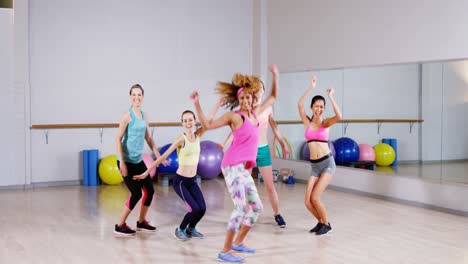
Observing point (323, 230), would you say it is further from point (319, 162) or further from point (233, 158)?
point (233, 158)

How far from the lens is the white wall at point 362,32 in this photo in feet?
24.0

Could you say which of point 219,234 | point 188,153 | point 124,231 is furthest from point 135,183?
point 219,234

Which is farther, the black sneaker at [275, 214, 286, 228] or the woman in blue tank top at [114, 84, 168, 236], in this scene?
the black sneaker at [275, 214, 286, 228]

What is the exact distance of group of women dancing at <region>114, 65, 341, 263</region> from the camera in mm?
4805

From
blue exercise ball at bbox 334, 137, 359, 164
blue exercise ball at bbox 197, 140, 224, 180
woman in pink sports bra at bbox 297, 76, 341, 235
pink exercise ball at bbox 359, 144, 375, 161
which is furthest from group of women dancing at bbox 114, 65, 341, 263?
blue exercise ball at bbox 197, 140, 224, 180

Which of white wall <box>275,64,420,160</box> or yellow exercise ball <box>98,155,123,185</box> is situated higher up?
white wall <box>275,64,420,160</box>

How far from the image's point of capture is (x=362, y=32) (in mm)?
8594

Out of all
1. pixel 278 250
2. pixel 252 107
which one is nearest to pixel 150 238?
pixel 278 250

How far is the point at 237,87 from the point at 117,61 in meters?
5.41

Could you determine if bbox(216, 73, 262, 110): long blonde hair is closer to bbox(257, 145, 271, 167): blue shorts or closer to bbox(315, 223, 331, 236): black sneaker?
bbox(257, 145, 271, 167): blue shorts

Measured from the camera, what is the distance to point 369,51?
846 centimetres

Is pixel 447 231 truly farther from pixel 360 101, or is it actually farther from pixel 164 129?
pixel 164 129

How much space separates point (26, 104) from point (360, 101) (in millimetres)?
5167

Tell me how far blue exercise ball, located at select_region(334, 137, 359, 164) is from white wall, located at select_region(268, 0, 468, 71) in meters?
1.18
